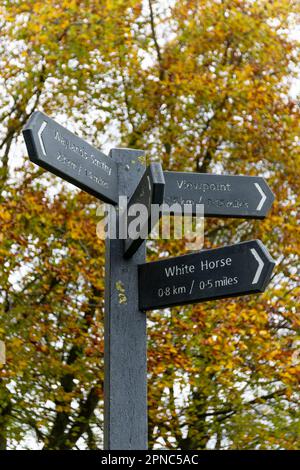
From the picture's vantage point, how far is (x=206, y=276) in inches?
143

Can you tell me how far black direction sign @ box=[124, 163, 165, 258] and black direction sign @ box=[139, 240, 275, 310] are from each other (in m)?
0.19

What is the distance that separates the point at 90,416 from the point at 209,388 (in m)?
1.66

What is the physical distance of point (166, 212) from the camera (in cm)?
380

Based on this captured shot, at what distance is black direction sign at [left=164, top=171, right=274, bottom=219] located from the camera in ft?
13.0

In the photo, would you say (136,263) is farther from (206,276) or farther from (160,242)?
(160,242)

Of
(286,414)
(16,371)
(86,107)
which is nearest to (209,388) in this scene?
(286,414)

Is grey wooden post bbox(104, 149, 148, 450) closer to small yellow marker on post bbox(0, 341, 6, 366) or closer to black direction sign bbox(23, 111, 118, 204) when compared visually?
black direction sign bbox(23, 111, 118, 204)

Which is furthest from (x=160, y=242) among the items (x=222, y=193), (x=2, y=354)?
(x=222, y=193)

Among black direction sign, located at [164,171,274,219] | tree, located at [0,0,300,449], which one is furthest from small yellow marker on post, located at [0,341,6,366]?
black direction sign, located at [164,171,274,219]

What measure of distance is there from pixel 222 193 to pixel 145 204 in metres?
0.83

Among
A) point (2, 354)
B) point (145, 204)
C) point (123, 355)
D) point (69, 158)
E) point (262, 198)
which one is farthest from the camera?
point (2, 354)

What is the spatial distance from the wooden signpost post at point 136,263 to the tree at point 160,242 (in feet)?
15.7

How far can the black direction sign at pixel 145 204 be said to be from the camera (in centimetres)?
318
